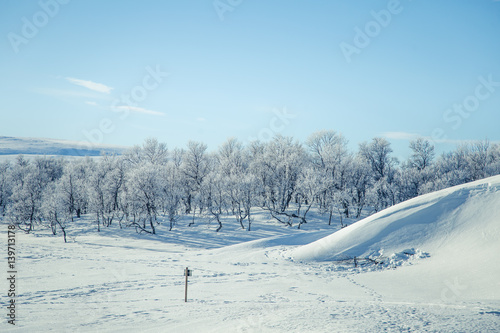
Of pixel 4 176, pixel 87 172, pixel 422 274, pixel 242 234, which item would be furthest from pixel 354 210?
pixel 4 176

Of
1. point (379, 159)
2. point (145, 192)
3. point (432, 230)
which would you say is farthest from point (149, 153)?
point (432, 230)

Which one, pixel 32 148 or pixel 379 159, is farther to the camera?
pixel 32 148

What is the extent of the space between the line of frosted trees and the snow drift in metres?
21.6

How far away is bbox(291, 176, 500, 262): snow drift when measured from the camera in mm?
16328

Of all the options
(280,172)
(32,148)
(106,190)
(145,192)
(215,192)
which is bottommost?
Answer: (215,192)

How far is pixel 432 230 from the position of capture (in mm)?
18453

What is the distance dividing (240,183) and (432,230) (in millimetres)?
28068

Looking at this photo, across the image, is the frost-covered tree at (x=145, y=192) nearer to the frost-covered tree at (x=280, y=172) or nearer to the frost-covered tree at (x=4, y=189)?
the frost-covered tree at (x=280, y=172)

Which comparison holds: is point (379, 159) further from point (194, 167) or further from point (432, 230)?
point (432, 230)

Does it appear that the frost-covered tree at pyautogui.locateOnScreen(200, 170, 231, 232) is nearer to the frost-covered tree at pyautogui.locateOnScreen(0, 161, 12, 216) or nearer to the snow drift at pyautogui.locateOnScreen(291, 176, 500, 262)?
the snow drift at pyautogui.locateOnScreen(291, 176, 500, 262)

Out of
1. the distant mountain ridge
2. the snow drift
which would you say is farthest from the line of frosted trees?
the distant mountain ridge

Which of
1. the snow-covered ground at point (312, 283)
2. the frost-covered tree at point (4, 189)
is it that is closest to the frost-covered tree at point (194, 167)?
the snow-covered ground at point (312, 283)

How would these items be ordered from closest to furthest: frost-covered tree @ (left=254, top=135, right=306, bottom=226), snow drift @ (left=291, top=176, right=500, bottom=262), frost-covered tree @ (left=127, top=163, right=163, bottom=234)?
snow drift @ (left=291, top=176, right=500, bottom=262) < frost-covered tree @ (left=127, top=163, right=163, bottom=234) < frost-covered tree @ (left=254, top=135, right=306, bottom=226)

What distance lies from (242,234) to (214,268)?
20.1 m
